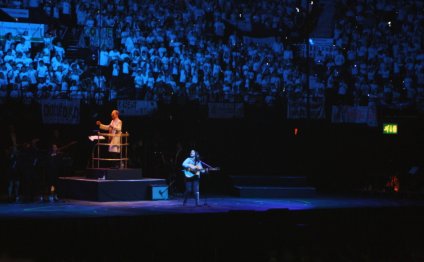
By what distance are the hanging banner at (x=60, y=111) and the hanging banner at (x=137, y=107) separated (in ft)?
4.81

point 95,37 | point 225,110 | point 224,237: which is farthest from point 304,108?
point 224,237

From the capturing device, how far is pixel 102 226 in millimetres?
12625

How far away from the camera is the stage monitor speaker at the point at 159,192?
23141 millimetres

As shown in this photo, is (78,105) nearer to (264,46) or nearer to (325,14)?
(264,46)

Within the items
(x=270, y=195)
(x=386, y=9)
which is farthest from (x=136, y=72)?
(x=386, y=9)

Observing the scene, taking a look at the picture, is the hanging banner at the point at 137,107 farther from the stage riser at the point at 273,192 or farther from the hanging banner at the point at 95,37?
A: the stage riser at the point at 273,192

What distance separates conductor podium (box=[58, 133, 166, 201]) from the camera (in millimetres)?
22406

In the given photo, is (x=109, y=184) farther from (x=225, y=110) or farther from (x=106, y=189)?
(x=225, y=110)

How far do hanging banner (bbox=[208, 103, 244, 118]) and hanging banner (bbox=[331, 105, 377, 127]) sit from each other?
3.52 meters

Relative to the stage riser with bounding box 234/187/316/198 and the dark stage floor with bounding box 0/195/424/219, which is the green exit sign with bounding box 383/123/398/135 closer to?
the dark stage floor with bounding box 0/195/424/219

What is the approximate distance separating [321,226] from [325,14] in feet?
62.3

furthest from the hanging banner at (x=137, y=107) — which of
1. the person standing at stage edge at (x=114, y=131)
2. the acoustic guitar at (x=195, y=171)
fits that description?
the acoustic guitar at (x=195, y=171)

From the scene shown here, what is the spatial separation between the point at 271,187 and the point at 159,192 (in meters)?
4.08

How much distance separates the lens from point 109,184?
73.7 feet
